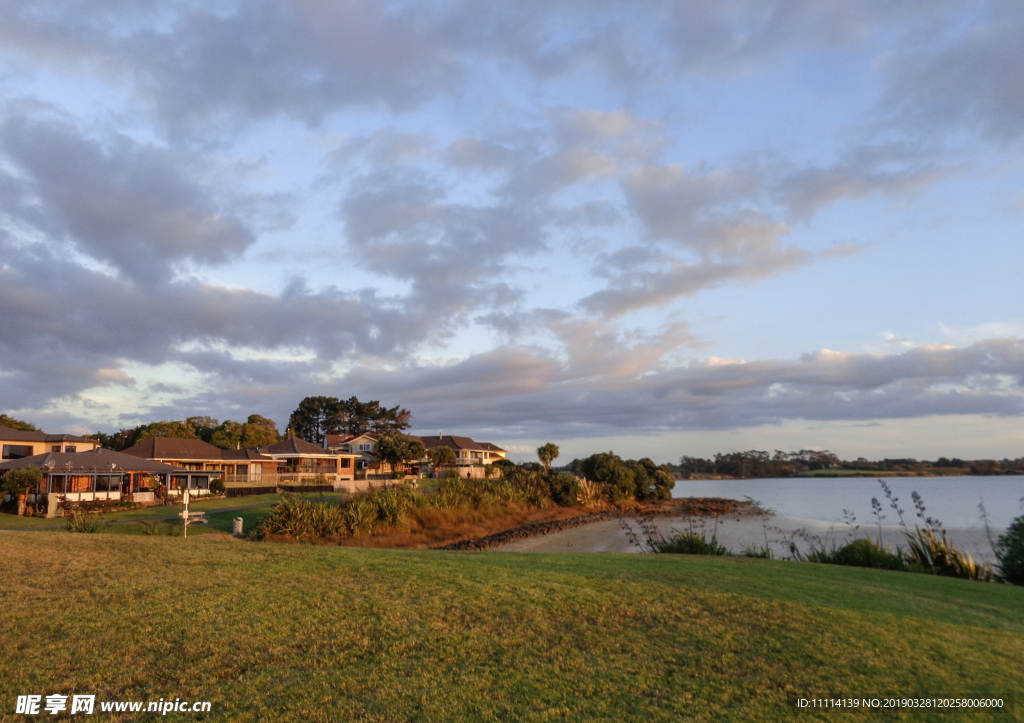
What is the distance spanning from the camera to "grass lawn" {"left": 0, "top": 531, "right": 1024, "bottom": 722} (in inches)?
184

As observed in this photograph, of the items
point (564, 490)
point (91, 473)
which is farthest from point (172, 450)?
point (564, 490)

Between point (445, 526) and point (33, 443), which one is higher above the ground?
point (33, 443)

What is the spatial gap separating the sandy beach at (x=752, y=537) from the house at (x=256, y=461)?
19.1 metres

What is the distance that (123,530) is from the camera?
20688 millimetres

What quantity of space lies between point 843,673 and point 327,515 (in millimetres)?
19955

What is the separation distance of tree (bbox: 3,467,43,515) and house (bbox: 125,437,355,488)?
14.8 meters

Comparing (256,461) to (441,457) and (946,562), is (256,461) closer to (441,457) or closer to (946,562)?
(441,457)

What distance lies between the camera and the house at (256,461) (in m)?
48.6

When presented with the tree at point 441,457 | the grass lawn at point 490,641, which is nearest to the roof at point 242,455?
the tree at point 441,457

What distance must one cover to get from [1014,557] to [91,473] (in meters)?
39.0

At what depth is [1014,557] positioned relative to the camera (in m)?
12.9

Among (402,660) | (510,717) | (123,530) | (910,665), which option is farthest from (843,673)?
(123,530)

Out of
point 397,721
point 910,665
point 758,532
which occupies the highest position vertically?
point 397,721

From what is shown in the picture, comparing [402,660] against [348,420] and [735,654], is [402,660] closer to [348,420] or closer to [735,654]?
[735,654]
